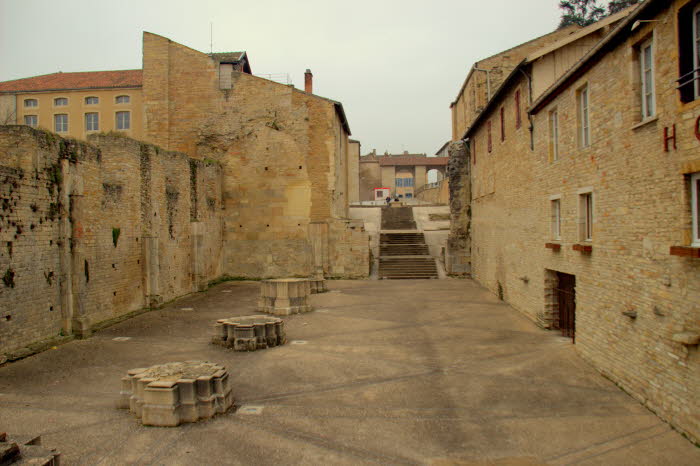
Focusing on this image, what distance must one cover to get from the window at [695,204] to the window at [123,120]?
2987cm

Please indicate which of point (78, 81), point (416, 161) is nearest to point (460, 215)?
point (78, 81)

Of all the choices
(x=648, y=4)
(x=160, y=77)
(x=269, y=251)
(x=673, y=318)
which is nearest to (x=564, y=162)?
(x=648, y=4)

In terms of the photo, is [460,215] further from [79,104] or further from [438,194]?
[79,104]

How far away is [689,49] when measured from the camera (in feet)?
19.5

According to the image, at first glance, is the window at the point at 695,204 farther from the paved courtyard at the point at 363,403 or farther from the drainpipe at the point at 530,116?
the drainpipe at the point at 530,116

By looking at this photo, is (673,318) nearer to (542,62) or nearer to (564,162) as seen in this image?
(564,162)

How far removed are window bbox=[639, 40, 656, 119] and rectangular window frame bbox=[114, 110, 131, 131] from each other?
28.5m

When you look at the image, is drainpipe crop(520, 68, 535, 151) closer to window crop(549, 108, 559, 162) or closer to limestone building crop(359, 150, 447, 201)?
window crop(549, 108, 559, 162)

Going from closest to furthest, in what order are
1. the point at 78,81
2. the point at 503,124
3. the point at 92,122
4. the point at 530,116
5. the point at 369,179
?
1. the point at 530,116
2. the point at 503,124
3. the point at 92,122
4. the point at 78,81
5. the point at 369,179

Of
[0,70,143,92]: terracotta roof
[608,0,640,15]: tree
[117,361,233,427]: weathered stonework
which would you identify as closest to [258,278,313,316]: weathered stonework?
[117,361,233,427]: weathered stonework

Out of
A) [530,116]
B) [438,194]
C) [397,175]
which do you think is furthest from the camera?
[397,175]

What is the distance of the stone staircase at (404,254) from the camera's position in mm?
23734

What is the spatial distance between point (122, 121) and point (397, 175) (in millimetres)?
37216

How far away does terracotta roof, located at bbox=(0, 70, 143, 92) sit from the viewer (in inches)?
1164
